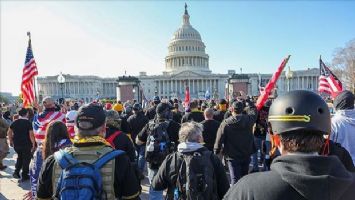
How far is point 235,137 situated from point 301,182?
4.83 meters

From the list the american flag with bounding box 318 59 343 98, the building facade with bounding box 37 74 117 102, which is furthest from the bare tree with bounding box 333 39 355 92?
the building facade with bounding box 37 74 117 102

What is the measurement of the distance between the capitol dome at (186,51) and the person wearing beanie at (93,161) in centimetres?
10728

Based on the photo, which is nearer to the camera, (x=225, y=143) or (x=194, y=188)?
(x=194, y=188)

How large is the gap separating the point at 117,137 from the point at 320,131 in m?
3.69

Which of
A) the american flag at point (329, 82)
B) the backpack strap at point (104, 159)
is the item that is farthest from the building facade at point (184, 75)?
the backpack strap at point (104, 159)

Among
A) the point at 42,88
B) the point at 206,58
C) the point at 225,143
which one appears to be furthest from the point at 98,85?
the point at 225,143

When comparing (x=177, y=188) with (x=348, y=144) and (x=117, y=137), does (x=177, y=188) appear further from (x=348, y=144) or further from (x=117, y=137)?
(x=348, y=144)

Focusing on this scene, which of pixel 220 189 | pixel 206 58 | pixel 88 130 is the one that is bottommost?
pixel 220 189

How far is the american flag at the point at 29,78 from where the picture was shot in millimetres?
11773

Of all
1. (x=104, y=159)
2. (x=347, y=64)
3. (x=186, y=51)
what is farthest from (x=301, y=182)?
(x=186, y=51)

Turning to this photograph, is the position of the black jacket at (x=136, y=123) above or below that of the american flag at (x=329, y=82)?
below

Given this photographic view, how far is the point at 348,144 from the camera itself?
473cm

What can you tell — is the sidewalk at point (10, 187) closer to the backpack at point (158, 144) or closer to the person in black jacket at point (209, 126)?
the backpack at point (158, 144)

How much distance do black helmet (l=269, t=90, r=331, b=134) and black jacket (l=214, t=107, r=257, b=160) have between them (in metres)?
4.33
